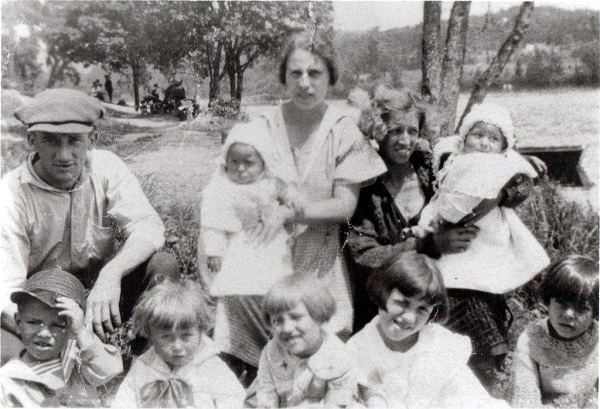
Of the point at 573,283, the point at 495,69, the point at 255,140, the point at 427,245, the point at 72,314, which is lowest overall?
the point at 72,314

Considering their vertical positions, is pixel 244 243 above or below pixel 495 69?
below

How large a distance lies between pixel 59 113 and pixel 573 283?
2.63 m

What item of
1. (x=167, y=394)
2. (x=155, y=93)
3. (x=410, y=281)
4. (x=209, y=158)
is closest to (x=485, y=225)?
(x=410, y=281)

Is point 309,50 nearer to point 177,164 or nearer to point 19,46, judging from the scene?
point 177,164

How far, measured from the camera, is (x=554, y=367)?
3436 mm

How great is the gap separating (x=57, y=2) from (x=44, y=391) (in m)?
1.99

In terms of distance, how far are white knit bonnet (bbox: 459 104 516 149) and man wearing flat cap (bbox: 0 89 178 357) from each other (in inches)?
64.4

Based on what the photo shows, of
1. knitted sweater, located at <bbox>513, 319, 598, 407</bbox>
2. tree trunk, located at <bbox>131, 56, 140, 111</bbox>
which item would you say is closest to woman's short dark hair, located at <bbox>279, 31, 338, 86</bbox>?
tree trunk, located at <bbox>131, 56, 140, 111</bbox>

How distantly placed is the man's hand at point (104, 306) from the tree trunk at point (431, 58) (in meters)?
1.98

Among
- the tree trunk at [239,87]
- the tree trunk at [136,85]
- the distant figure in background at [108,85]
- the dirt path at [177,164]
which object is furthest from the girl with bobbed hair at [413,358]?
the distant figure in background at [108,85]

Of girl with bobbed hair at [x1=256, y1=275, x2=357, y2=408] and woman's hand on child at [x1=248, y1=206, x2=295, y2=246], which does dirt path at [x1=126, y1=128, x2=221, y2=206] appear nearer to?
woman's hand on child at [x1=248, y1=206, x2=295, y2=246]

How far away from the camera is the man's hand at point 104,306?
3.26m

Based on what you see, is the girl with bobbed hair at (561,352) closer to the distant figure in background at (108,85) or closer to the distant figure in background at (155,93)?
the distant figure in background at (155,93)

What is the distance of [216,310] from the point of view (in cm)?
351
